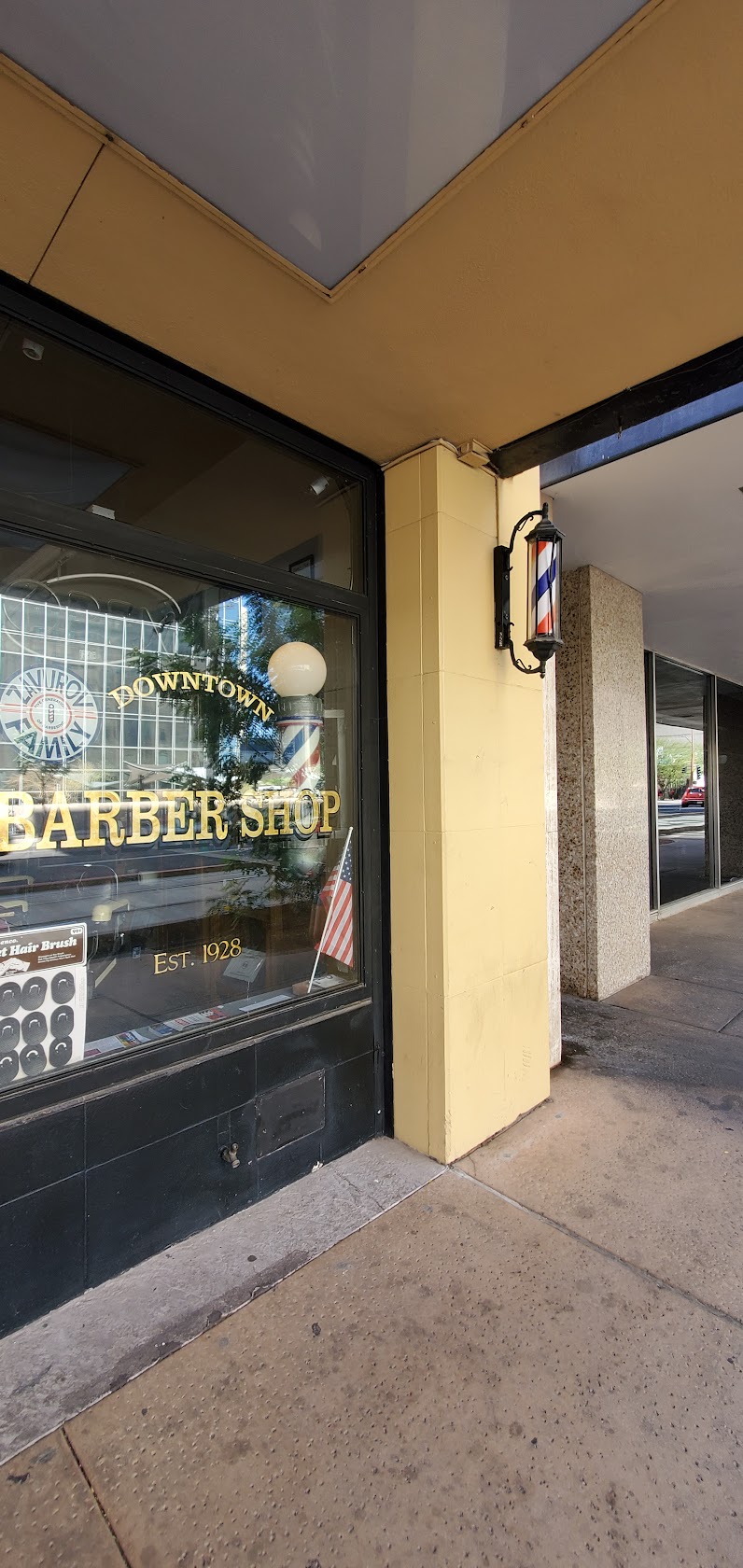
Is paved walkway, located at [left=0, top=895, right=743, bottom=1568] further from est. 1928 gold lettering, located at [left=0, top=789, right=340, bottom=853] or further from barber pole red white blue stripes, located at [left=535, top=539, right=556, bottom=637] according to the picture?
barber pole red white blue stripes, located at [left=535, top=539, right=556, bottom=637]

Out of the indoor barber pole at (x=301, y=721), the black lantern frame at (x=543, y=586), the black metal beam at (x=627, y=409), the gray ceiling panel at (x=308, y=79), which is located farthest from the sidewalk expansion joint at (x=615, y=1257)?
the gray ceiling panel at (x=308, y=79)

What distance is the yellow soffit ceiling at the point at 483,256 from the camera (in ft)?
4.51

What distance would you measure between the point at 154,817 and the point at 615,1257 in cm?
199

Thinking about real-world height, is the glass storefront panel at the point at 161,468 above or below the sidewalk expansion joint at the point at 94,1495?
above

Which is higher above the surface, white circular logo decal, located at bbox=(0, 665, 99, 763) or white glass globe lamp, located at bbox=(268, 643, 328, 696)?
white glass globe lamp, located at bbox=(268, 643, 328, 696)

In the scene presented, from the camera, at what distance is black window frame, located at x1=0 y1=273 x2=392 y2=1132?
6.24 feet

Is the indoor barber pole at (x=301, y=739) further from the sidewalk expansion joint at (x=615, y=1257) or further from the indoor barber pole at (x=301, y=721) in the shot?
the sidewalk expansion joint at (x=615, y=1257)

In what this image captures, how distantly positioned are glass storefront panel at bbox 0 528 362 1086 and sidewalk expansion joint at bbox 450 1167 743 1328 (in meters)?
0.92

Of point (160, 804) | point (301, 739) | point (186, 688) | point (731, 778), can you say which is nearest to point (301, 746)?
point (301, 739)

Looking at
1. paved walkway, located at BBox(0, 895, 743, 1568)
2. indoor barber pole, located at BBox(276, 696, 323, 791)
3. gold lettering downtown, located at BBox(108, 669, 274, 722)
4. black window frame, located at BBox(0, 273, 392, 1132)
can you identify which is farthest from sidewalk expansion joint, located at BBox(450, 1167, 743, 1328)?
gold lettering downtown, located at BBox(108, 669, 274, 722)

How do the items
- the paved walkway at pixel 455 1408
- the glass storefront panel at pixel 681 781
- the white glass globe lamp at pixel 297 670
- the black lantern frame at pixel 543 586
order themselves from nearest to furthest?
the paved walkway at pixel 455 1408, the white glass globe lamp at pixel 297 670, the black lantern frame at pixel 543 586, the glass storefront panel at pixel 681 781

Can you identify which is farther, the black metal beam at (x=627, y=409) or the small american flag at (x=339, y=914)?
the small american flag at (x=339, y=914)

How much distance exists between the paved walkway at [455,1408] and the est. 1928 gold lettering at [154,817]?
1.31 metres

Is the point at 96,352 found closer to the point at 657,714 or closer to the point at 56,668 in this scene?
the point at 56,668
